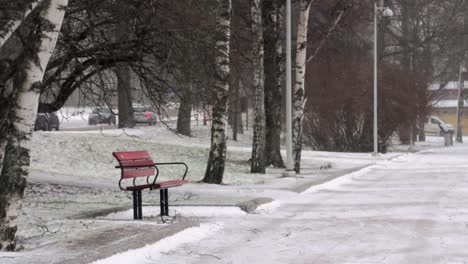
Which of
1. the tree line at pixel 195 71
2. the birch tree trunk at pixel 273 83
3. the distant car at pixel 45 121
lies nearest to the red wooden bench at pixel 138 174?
the tree line at pixel 195 71

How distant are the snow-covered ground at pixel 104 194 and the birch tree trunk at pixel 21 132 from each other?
50 centimetres

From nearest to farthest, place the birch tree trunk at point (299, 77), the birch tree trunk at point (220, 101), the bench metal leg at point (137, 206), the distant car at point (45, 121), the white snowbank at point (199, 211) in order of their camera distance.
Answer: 1. the bench metal leg at point (137, 206)
2. the white snowbank at point (199, 211)
3. the birch tree trunk at point (220, 101)
4. the birch tree trunk at point (299, 77)
5. the distant car at point (45, 121)

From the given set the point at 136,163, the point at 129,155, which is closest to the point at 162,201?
the point at 136,163

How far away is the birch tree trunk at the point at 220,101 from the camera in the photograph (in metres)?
15.9

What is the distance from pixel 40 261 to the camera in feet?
22.1

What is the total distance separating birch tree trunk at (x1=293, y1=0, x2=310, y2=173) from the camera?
21578 mm

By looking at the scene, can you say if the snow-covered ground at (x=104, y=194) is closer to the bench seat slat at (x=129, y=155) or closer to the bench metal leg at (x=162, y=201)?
the bench metal leg at (x=162, y=201)

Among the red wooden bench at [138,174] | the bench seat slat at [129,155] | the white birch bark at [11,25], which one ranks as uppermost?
the white birch bark at [11,25]

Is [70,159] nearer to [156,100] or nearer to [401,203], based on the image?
[156,100]

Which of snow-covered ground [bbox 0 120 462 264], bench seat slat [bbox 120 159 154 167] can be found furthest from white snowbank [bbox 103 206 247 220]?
bench seat slat [bbox 120 159 154 167]

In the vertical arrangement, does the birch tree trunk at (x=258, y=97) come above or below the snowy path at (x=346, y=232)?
above

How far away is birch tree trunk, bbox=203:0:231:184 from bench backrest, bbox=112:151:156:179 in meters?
5.21

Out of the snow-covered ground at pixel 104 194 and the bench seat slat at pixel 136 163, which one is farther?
the bench seat slat at pixel 136 163

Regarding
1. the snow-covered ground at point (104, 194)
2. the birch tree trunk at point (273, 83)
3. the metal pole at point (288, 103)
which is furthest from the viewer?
the birch tree trunk at point (273, 83)
